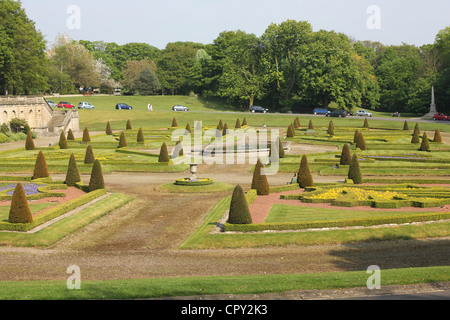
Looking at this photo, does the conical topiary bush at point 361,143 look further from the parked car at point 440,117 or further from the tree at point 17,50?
the tree at point 17,50

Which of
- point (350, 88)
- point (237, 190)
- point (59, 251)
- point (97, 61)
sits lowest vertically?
point (59, 251)

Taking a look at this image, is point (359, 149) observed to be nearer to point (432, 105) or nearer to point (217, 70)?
point (432, 105)

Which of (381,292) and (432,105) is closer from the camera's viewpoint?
(381,292)

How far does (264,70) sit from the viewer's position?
114 m

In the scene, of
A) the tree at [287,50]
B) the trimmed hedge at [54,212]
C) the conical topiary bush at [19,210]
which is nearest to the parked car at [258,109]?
the tree at [287,50]

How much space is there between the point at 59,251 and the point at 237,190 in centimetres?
891

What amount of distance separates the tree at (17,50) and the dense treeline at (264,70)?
0.16 meters

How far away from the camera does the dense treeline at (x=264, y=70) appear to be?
8584 cm

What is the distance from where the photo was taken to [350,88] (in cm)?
9919

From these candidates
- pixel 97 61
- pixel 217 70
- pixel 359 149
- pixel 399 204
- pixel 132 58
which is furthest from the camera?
pixel 132 58

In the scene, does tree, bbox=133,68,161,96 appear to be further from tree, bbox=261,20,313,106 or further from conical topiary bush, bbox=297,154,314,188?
conical topiary bush, bbox=297,154,314,188

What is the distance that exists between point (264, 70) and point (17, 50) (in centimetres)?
5198

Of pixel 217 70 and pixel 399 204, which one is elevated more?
pixel 217 70

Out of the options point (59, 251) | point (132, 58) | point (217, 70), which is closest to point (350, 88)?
point (217, 70)
